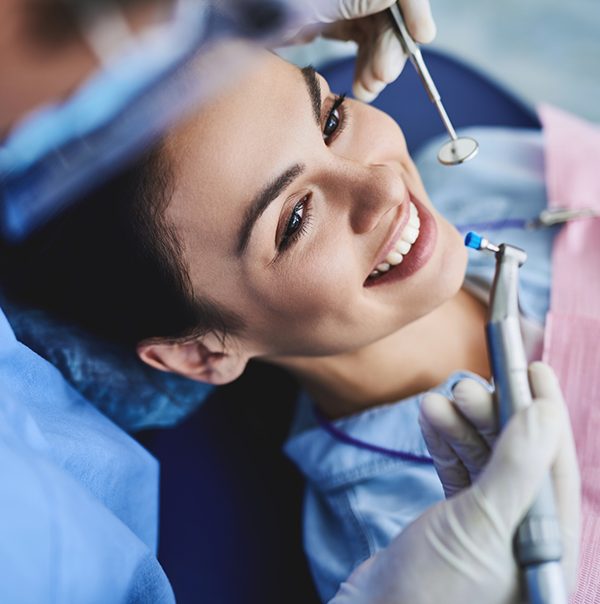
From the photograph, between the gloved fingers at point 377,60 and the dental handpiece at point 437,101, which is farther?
the gloved fingers at point 377,60

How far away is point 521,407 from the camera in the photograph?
1.58ft

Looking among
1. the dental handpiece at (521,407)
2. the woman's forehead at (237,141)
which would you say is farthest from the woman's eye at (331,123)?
the dental handpiece at (521,407)

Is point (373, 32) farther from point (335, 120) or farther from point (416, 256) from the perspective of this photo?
point (416, 256)

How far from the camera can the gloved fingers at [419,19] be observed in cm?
80

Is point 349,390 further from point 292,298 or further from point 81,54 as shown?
point 81,54

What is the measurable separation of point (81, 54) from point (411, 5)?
0.51 m

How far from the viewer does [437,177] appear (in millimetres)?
1328

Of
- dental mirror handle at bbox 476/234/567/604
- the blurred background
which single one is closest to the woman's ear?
dental mirror handle at bbox 476/234/567/604

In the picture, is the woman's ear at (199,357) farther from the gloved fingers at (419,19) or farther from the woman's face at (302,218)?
the gloved fingers at (419,19)

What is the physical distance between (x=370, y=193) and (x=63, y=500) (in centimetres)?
51

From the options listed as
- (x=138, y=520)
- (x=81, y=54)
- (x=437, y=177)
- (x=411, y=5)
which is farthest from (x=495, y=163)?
(x=138, y=520)

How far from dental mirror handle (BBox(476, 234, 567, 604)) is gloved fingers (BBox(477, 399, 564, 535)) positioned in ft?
0.05

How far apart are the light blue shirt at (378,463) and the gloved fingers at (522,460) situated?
39cm

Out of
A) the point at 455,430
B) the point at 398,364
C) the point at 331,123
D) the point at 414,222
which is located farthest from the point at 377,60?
the point at 455,430
